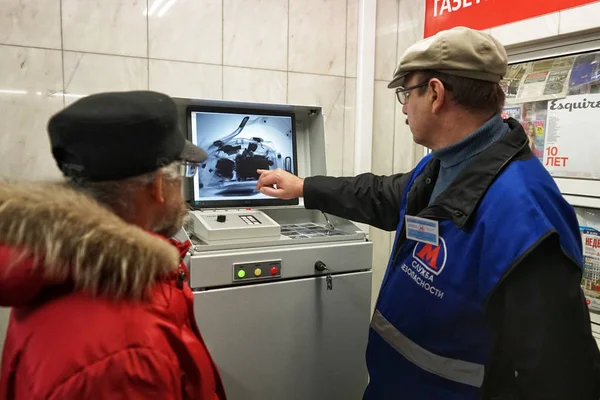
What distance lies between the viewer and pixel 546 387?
2.87 ft

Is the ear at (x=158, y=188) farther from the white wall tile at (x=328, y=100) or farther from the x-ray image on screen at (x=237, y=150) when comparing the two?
the white wall tile at (x=328, y=100)

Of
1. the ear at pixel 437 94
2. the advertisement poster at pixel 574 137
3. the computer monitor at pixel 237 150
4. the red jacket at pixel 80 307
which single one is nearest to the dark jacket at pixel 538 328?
the ear at pixel 437 94

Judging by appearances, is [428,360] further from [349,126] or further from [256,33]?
[256,33]

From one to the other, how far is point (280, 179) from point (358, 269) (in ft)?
1.52

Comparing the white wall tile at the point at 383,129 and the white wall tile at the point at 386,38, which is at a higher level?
the white wall tile at the point at 386,38

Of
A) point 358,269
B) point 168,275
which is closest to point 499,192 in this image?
point 168,275

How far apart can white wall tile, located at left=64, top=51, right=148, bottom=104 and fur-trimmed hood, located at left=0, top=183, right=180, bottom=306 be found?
1.35 metres

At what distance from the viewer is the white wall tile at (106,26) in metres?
1.81

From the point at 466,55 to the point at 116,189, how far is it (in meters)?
0.85

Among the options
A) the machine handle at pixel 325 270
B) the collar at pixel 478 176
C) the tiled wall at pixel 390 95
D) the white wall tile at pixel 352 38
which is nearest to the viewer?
the collar at pixel 478 176

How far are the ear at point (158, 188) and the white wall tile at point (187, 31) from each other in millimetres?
1390

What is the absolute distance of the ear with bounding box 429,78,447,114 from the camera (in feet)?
3.67

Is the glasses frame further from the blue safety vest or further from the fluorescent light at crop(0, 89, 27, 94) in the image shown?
the fluorescent light at crop(0, 89, 27, 94)

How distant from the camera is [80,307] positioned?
0.64 m
